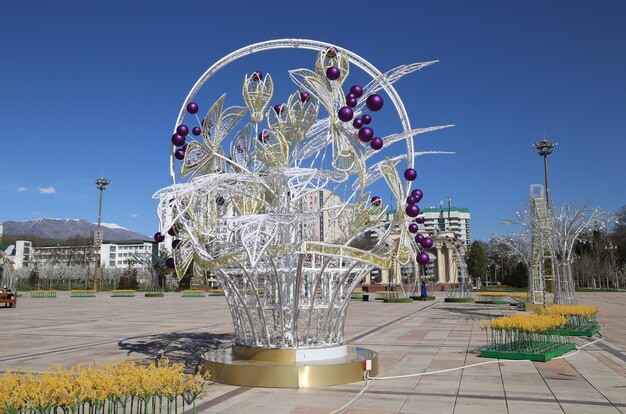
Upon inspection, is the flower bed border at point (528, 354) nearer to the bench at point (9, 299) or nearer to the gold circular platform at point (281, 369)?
the gold circular platform at point (281, 369)

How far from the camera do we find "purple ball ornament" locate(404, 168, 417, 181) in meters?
10.1

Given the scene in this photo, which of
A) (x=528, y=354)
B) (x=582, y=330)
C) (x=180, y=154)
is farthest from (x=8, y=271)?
(x=528, y=354)

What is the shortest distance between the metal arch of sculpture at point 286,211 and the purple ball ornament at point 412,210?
202 mm

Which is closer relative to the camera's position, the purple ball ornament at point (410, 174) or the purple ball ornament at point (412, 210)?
the purple ball ornament at point (412, 210)

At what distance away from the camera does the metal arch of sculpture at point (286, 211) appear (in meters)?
9.23

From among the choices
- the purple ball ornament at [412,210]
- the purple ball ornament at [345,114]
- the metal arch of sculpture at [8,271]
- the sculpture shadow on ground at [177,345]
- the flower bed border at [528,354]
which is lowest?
the sculpture shadow on ground at [177,345]

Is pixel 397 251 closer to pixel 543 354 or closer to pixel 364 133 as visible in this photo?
pixel 364 133

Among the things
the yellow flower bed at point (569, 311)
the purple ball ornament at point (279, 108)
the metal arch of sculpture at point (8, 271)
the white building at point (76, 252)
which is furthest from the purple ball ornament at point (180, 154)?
the white building at point (76, 252)

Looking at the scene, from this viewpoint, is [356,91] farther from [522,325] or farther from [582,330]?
[582,330]

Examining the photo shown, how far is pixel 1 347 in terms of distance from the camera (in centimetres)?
1530

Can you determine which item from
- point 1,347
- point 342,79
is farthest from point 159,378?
point 1,347

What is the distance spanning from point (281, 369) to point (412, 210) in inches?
145

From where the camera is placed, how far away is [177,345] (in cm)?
1541

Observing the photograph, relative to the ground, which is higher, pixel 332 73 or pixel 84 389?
Result: pixel 332 73
